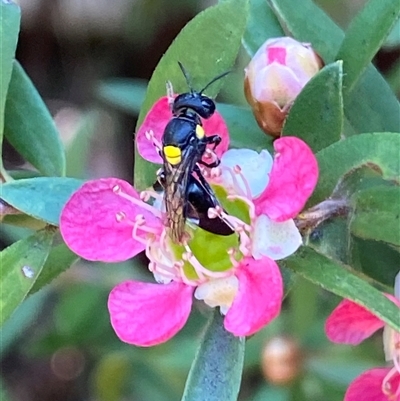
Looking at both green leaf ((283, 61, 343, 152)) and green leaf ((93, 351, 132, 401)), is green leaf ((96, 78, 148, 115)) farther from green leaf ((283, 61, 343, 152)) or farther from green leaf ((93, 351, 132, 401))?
green leaf ((283, 61, 343, 152))

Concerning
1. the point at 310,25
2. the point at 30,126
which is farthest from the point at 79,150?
the point at 310,25

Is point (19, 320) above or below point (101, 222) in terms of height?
below

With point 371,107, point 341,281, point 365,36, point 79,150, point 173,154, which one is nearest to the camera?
point 341,281

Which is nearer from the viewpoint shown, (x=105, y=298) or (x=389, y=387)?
(x=389, y=387)

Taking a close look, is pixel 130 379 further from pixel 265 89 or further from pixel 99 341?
pixel 265 89

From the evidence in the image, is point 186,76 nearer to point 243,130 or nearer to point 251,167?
point 251,167

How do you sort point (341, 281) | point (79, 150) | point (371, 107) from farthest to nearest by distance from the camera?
point (79, 150), point (371, 107), point (341, 281)

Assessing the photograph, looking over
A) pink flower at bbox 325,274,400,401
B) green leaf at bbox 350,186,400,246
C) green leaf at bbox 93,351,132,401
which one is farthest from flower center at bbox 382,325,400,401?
green leaf at bbox 93,351,132,401
